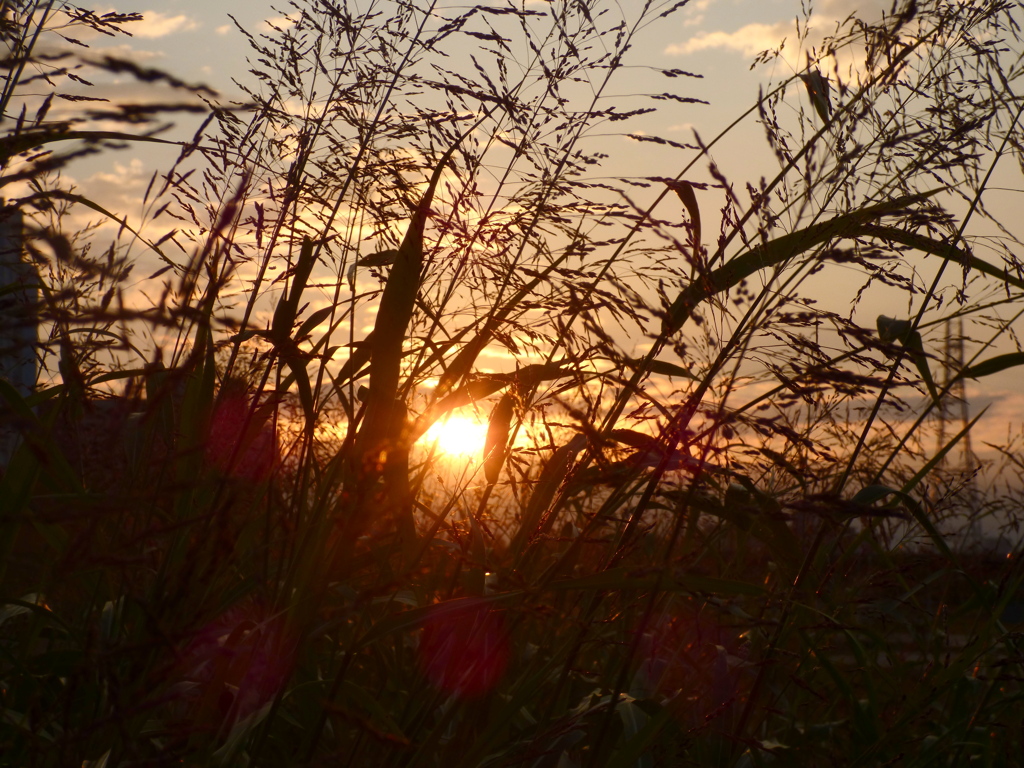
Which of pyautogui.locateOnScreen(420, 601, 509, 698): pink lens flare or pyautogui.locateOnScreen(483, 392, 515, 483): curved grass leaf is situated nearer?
pyautogui.locateOnScreen(420, 601, 509, 698): pink lens flare

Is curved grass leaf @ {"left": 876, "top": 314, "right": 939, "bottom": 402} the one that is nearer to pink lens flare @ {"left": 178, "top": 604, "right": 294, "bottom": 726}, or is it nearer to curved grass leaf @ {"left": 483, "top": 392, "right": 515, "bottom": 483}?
curved grass leaf @ {"left": 483, "top": 392, "right": 515, "bottom": 483}

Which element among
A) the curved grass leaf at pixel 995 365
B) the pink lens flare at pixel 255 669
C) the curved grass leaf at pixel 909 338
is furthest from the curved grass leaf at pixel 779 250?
the pink lens flare at pixel 255 669

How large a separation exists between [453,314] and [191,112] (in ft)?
2.31

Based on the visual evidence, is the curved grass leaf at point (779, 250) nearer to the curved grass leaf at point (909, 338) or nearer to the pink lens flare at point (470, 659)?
the curved grass leaf at point (909, 338)

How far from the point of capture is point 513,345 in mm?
1406

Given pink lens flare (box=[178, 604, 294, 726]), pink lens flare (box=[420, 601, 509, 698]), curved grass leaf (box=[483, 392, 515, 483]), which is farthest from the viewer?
curved grass leaf (box=[483, 392, 515, 483])

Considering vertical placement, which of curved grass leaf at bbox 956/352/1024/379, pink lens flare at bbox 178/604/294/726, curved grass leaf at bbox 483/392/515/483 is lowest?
pink lens flare at bbox 178/604/294/726

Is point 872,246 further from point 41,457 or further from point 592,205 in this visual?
point 41,457

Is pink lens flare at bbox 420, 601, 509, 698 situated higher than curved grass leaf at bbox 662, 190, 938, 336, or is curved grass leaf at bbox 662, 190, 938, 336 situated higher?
curved grass leaf at bbox 662, 190, 938, 336

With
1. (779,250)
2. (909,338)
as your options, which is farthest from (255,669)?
(909,338)

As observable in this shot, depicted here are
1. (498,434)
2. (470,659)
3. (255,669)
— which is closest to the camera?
(255,669)

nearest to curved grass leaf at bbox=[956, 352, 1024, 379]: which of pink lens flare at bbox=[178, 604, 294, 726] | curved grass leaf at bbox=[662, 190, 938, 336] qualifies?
curved grass leaf at bbox=[662, 190, 938, 336]

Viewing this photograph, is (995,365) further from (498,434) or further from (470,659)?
(470,659)

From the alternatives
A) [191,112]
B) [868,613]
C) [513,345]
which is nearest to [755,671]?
[868,613]
